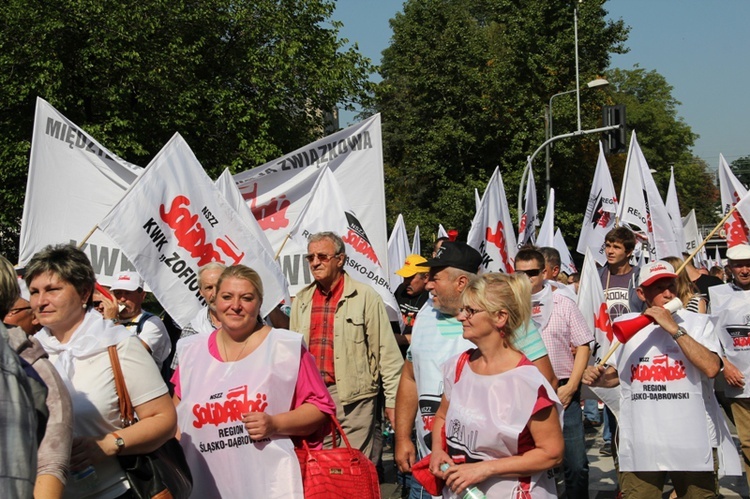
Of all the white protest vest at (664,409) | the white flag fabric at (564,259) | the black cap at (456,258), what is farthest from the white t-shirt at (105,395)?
the white flag fabric at (564,259)

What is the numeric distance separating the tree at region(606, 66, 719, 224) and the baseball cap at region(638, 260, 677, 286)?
168 ft

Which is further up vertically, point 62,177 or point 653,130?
point 653,130

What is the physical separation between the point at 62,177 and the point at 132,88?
17.2 metres

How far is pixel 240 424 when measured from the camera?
4082 mm

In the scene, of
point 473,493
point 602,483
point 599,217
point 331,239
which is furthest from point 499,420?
point 599,217

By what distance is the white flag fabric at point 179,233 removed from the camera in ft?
20.5

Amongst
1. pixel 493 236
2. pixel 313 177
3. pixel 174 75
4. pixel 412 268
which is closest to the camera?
pixel 412 268

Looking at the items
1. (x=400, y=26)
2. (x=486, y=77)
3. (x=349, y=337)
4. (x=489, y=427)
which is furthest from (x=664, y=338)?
(x=400, y=26)

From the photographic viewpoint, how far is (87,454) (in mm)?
3391

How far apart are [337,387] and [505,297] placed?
246 cm

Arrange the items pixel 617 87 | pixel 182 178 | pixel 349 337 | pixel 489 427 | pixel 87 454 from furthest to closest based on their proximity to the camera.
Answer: pixel 617 87, pixel 182 178, pixel 349 337, pixel 489 427, pixel 87 454

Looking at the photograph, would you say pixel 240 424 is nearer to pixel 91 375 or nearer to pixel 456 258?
pixel 91 375

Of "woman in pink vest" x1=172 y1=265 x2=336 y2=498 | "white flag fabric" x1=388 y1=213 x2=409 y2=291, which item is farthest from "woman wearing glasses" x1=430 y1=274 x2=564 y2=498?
"white flag fabric" x1=388 y1=213 x2=409 y2=291

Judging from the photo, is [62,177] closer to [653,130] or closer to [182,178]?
[182,178]
